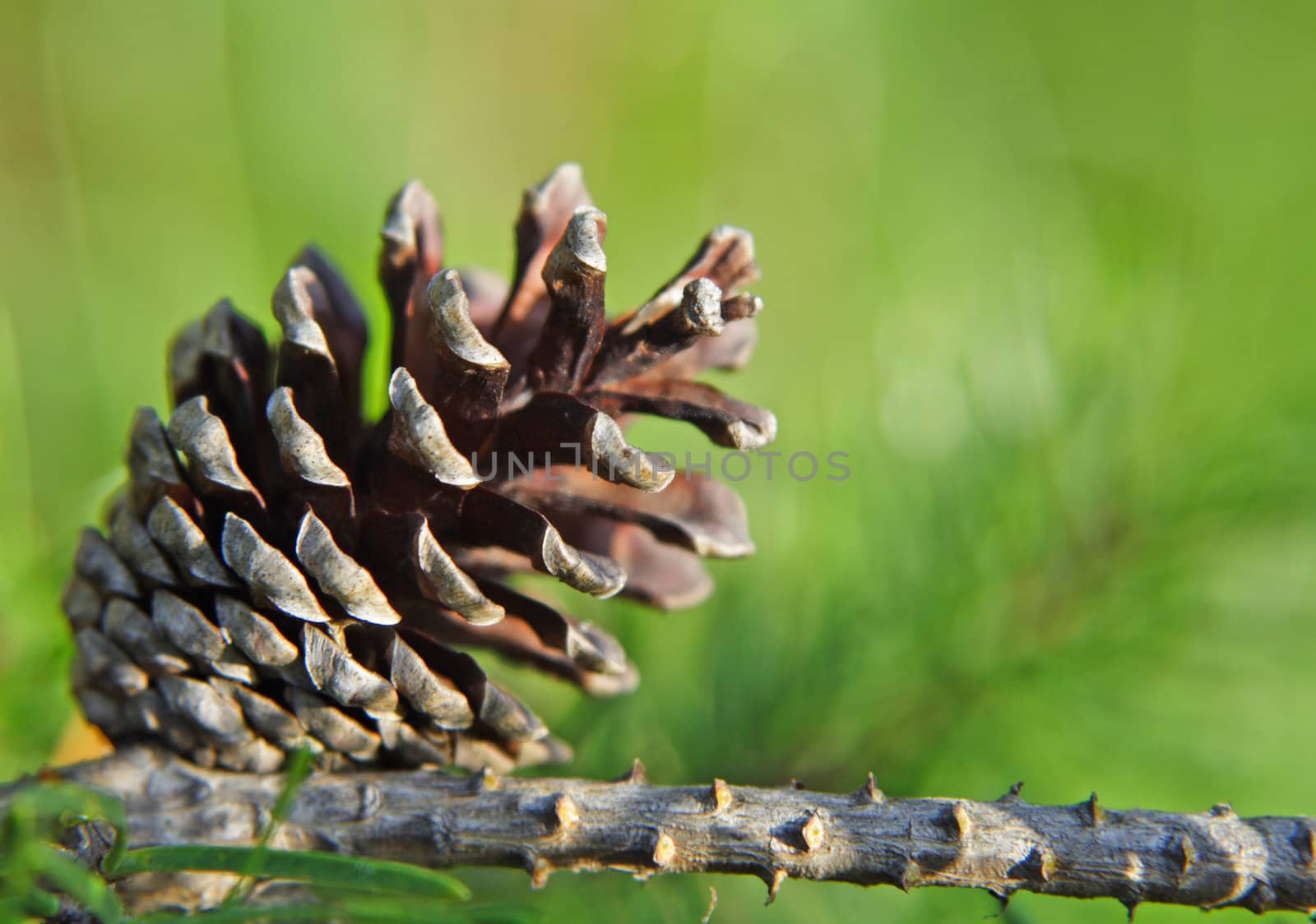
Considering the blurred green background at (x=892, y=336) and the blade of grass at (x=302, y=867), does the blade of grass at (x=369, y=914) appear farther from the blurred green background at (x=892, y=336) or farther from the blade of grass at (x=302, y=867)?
the blurred green background at (x=892, y=336)

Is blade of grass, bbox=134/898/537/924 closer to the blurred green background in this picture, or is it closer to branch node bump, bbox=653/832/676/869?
branch node bump, bbox=653/832/676/869

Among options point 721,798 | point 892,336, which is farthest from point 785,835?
point 892,336

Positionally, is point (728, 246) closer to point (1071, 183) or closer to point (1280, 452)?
point (1280, 452)

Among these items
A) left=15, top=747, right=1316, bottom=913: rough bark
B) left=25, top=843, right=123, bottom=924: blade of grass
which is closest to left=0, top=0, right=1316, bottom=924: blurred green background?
left=15, top=747, right=1316, bottom=913: rough bark

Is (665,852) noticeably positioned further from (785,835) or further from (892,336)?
(892,336)

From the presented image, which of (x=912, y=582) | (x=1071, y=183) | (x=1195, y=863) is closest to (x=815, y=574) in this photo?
(x=912, y=582)

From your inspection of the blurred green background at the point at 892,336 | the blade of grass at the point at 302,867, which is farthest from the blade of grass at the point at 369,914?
the blurred green background at the point at 892,336
